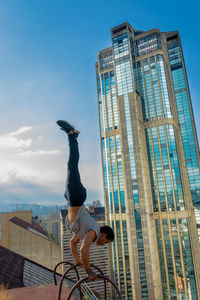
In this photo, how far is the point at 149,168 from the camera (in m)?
50.4

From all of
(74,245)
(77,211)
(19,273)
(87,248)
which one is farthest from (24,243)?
(87,248)

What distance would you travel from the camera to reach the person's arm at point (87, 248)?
109 inches

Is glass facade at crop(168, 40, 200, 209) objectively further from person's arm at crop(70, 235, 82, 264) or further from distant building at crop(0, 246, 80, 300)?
person's arm at crop(70, 235, 82, 264)

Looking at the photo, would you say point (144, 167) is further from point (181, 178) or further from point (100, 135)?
point (100, 135)

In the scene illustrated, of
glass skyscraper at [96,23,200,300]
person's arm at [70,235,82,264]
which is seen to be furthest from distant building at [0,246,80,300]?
glass skyscraper at [96,23,200,300]

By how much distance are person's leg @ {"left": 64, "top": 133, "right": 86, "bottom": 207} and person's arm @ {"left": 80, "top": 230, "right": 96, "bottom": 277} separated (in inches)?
21.8

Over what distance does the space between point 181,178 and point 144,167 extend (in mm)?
9267

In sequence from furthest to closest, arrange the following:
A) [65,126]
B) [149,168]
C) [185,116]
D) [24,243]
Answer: [185,116]
[149,168]
[24,243]
[65,126]

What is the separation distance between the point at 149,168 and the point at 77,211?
161 feet

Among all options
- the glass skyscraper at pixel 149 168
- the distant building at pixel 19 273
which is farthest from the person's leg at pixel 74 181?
the glass skyscraper at pixel 149 168

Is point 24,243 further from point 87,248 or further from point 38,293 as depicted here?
point 87,248

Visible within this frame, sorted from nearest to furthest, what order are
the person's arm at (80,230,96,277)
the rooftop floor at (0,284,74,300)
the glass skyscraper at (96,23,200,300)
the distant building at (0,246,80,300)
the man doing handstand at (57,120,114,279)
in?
the person's arm at (80,230,96,277) → the man doing handstand at (57,120,114,279) → the rooftop floor at (0,284,74,300) → the distant building at (0,246,80,300) → the glass skyscraper at (96,23,200,300)

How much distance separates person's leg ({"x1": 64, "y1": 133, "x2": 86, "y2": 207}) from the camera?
329cm

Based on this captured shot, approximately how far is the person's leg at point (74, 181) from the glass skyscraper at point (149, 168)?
4401cm
